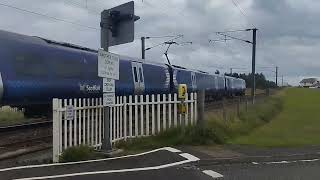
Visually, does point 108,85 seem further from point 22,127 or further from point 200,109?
point 22,127

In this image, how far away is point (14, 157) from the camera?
12.7 meters

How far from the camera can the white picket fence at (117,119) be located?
1180cm

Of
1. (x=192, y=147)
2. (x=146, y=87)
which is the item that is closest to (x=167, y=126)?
(x=192, y=147)

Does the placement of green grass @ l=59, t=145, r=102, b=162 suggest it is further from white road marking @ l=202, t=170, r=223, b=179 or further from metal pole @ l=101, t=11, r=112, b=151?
white road marking @ l=202, t=170, r=223, b=179

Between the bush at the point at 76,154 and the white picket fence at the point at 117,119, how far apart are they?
6.0 inches

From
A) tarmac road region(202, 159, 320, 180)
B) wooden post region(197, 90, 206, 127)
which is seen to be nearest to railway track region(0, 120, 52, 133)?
wooden post region(197, 90, 206, 127)

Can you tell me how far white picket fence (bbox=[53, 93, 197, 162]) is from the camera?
11.8m

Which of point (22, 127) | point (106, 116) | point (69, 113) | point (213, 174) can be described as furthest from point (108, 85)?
point (22, 127)

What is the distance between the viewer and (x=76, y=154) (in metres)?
11.5

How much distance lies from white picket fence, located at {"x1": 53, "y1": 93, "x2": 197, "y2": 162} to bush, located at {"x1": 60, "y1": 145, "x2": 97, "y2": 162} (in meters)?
0.15

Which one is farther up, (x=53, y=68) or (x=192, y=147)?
(x=53, y=68)

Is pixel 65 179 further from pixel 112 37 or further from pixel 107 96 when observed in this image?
pixel 112 37

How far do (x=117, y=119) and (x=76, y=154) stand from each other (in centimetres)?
258

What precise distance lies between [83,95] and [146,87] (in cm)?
740
